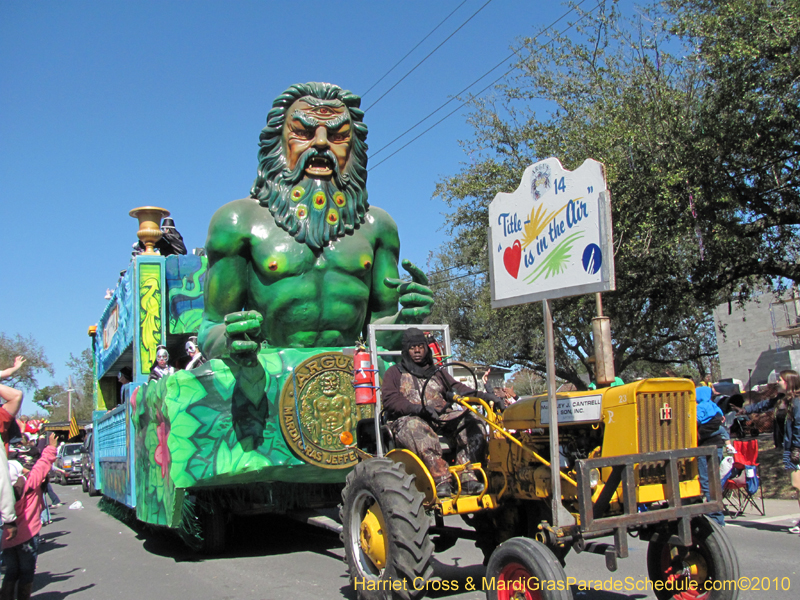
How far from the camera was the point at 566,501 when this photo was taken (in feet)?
13.2

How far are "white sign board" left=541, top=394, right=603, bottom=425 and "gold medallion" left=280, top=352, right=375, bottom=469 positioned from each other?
7.98 feet

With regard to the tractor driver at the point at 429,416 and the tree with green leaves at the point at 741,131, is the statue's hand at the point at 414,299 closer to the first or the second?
the tractor driver at the point at 429,416

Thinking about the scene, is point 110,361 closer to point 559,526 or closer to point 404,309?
point 404,309

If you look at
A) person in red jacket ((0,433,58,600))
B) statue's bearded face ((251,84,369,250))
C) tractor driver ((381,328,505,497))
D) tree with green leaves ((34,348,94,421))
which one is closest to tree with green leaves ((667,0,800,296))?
statue's bearded face ((251,84,369,250))

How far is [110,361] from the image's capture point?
1166cm

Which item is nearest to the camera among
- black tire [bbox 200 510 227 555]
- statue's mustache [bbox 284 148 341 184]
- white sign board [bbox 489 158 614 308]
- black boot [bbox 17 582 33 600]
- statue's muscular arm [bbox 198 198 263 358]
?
white sign board [bbox 489 158 614 308]

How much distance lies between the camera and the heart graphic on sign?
4070 mm

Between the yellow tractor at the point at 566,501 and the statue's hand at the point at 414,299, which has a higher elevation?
the statue's hand at the point at 414,299

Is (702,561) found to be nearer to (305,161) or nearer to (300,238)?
(300,238)

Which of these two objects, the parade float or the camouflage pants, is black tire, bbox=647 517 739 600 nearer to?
the camouflage pants

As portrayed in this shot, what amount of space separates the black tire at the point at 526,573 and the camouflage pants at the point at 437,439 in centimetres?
86

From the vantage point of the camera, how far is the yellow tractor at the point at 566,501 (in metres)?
3.57

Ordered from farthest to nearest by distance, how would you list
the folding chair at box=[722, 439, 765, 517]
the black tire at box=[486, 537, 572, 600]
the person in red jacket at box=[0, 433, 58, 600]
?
the folding chair at box=[722, 439, 765, 517], the person in red jacket at box=[0, 433, 58, 600], the black tire at box=[486, 537, 572, 600]

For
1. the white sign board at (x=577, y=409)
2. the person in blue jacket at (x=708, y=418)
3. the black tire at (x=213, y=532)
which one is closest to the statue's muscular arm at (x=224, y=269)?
the black tire at (x=213, y=532)
